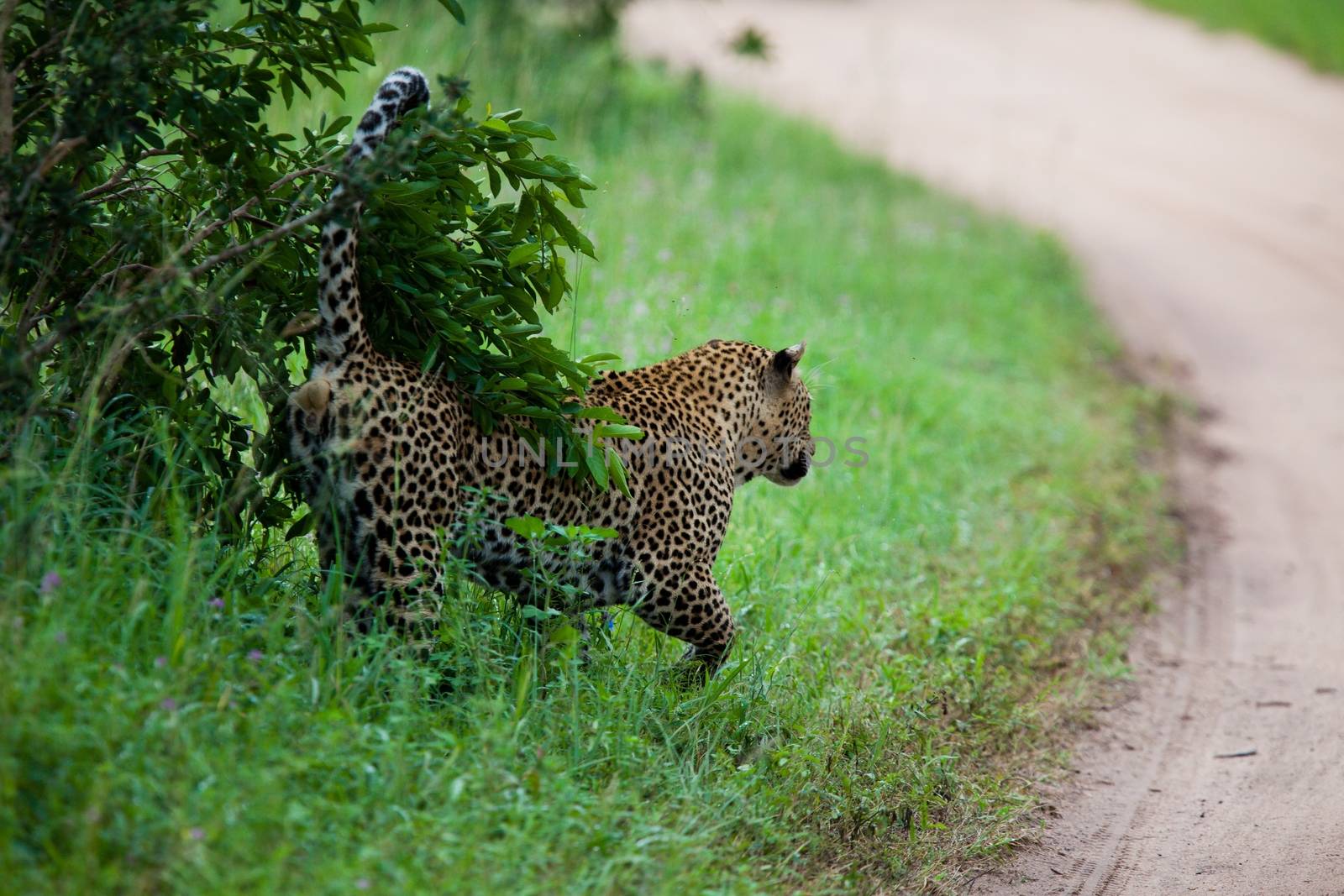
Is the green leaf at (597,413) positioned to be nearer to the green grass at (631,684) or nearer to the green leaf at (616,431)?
the green leaf at (616,431)

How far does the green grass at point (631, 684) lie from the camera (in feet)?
11.7

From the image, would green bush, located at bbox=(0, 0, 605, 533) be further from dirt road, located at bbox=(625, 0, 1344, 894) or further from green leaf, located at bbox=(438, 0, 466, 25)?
dirt road, located at bbox=(625, 0, 1344, 894)

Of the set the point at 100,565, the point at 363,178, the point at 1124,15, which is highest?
the point at 1124,15

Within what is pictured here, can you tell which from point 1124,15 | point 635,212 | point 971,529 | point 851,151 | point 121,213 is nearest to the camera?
point 121,213

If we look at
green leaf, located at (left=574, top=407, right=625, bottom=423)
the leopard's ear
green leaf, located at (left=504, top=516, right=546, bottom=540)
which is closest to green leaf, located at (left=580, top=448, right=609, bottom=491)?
green leaf, located at (left=574, top=407, right=625, bottom=423)

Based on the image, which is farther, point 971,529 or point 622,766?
point 971,529

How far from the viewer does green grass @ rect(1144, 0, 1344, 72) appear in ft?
76.9

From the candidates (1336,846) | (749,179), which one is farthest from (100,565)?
(749,179)

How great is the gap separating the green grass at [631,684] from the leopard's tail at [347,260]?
2.47ft

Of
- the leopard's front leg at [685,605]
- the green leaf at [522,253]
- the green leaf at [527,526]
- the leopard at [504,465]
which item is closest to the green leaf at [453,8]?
the leopard at [504,465]

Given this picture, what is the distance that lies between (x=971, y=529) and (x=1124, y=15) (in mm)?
21749

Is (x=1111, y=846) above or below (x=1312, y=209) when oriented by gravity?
below

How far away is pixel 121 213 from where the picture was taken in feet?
16.2

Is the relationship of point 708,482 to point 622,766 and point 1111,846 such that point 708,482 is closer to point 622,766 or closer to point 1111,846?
point 622,766
